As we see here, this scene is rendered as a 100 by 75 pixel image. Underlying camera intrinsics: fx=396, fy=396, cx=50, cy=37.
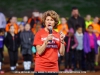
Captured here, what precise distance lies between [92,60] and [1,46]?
3238 millimetres

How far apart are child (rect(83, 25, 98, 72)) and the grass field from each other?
26.8ft

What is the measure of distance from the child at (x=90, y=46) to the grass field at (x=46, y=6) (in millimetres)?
8181

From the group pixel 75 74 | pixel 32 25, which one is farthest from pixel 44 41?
pixel 32 25

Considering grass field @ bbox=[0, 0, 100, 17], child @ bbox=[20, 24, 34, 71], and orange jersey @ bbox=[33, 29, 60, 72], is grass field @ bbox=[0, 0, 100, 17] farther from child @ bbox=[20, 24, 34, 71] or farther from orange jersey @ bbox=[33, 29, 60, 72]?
orange jersey @ bbox=[33, 29, 60, 72]

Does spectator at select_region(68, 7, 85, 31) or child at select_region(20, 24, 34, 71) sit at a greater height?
spectator at select_region(68, 7, 85, 31)

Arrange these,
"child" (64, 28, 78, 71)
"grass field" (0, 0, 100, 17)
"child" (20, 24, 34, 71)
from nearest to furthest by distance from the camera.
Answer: "child" (20, 24, 34, 71) → "child" (64, 28, 78, 71) → "grass field" (0, 0, 100, 17)

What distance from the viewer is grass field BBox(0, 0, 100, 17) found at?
2225cm

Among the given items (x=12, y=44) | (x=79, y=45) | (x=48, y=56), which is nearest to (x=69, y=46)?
(x=79, y=45)

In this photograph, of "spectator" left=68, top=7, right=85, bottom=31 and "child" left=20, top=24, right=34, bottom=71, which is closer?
"child" left=20, top=24, right=34, bottom=71

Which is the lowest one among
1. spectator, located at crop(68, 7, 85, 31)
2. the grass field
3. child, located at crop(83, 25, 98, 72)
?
child, located at crop(83, 25, 98, 72)

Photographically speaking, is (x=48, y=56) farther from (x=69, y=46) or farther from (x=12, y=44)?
(x=69, y=46)

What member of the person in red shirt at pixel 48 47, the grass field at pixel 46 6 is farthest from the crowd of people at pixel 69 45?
the grass field at pixel 46 6

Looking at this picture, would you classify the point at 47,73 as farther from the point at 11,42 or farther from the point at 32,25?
the point at 32,25

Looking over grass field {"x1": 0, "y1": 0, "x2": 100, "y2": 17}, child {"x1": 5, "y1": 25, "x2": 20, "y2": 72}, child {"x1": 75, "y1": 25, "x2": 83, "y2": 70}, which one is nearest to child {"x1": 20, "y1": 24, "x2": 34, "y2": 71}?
child {"x1": 5, "y1": 25, "x2": 20, "y2": 72}
